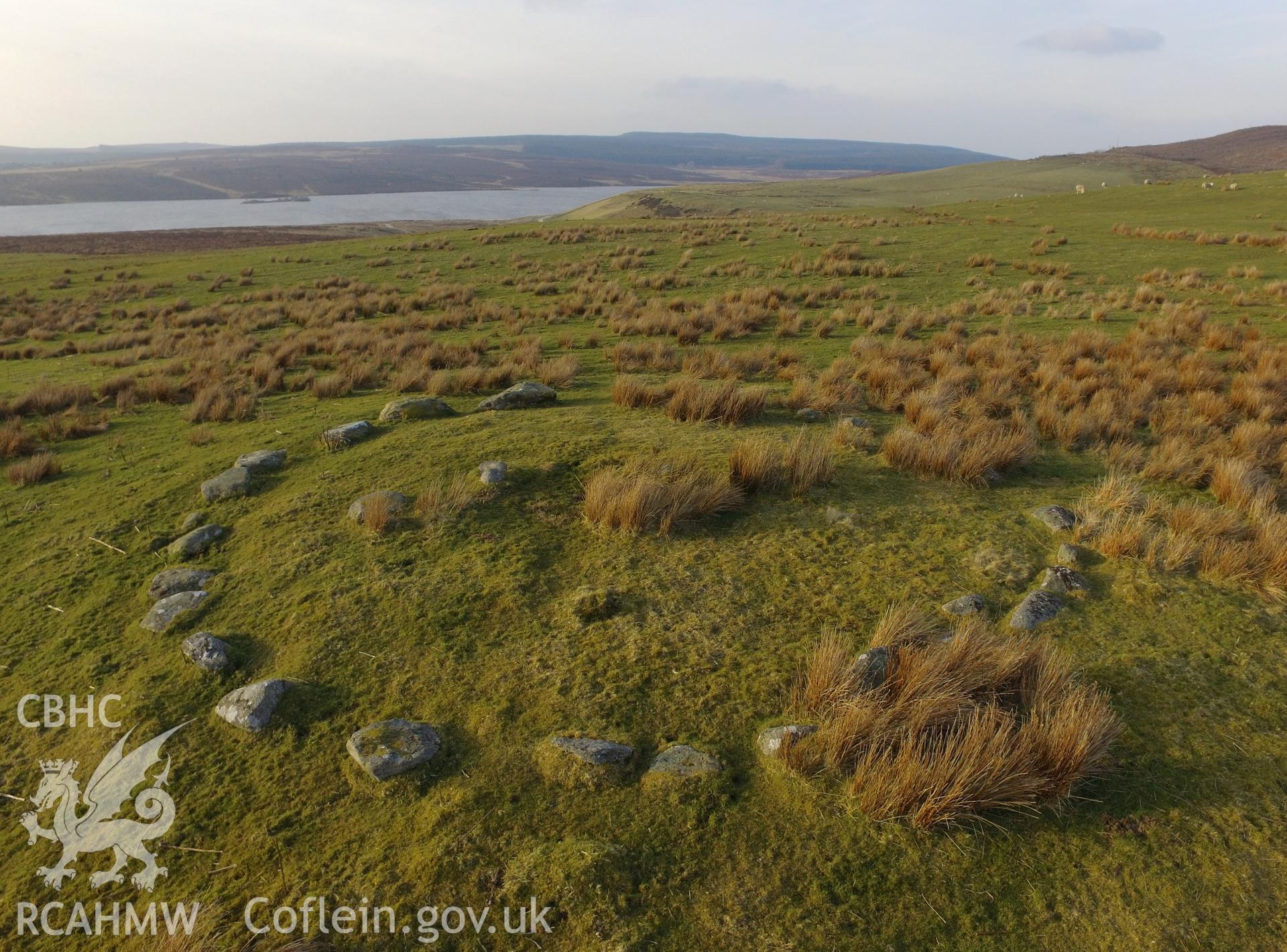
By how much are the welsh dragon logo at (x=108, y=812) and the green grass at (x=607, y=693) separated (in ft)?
0.25

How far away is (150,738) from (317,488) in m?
3.12

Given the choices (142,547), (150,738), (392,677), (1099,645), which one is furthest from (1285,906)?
(142,547)

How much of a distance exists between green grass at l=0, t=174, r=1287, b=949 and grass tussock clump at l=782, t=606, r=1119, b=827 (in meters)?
0.14

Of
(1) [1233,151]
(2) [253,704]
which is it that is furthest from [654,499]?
(1) [1233,151]

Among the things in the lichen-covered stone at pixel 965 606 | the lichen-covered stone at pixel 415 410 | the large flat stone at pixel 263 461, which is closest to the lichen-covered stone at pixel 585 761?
the lichen-covered stone at pixel 965 606

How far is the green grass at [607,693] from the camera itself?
290cm

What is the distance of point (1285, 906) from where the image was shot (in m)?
2.81

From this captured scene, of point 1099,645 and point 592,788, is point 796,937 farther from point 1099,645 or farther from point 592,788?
point 1099,645

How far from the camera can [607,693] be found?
4.01 m

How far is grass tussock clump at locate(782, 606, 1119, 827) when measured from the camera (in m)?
3.16

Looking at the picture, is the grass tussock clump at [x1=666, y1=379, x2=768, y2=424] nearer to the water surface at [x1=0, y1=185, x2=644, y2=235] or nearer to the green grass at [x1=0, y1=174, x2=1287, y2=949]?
the green grass at [x1=0, y1=174, x2=1287, y2=949]

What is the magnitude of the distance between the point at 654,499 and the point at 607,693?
78.8 inches

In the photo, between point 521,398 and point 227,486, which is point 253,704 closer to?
point 227,486

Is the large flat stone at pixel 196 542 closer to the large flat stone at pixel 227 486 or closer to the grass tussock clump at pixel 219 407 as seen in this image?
the large flat stone at pixel 227 486
